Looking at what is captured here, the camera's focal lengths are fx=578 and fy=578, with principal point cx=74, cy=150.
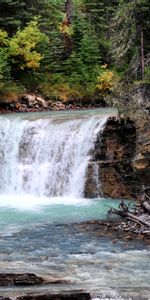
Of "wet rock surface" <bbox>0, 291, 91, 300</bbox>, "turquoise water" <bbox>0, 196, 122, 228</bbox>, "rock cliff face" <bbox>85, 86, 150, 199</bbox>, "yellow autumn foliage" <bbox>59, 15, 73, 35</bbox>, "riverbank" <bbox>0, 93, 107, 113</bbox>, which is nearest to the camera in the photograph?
"wet rock surface" <bbox>0, 291, 91, 300</bbox>

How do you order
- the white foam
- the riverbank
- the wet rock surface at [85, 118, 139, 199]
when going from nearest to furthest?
the white foam < the wet rock surface at [85, 118, 139, 199] < the riverbank

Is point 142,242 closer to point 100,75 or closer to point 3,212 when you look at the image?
point 3,212

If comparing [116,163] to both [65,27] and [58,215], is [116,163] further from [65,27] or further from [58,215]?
[65,27]

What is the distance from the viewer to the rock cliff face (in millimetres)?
19203

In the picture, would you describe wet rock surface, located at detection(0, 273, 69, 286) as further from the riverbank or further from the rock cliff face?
the riverbank

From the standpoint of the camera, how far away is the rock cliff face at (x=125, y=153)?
756 inches

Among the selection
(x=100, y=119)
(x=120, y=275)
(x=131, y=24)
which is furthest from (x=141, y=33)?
(x=120, y=275)

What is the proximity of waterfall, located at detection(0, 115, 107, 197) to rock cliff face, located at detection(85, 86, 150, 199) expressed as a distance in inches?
17.4

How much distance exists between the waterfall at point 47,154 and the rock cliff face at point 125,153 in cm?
44

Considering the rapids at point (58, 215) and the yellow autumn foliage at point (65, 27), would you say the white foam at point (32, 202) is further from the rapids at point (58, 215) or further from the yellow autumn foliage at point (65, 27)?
the yellow autumn foliage at point (65, 27)

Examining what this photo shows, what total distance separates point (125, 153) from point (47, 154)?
Answer: 3320 mm

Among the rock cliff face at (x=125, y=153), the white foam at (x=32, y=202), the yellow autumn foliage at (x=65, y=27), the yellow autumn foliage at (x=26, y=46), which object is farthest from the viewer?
the yellow autumn foliage at (x=65, y=27)

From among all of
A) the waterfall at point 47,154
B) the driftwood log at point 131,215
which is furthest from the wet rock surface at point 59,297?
the waterfall at point 47,154

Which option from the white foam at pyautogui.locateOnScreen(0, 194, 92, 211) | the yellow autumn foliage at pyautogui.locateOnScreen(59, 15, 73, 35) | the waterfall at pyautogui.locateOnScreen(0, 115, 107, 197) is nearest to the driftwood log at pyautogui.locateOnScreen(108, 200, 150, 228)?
the white foam at pyautogui.locateOnScreen(0, 194, 92, 211)
